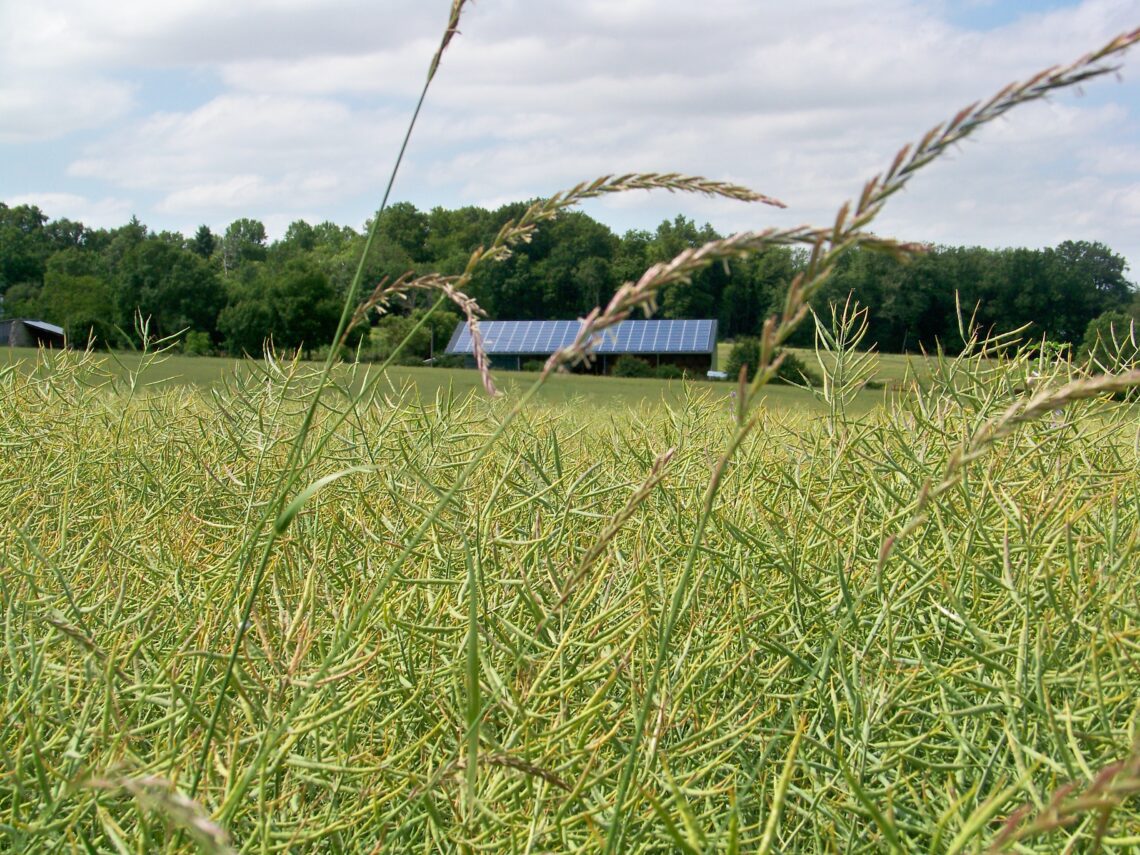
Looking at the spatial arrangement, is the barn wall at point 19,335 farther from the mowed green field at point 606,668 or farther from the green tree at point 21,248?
the mowed green field at point 606,668

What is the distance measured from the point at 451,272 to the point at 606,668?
37.4 meters

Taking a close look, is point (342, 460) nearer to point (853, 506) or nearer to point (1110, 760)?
point (853, 506)

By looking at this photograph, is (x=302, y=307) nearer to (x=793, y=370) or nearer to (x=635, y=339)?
(x=635, y=339)

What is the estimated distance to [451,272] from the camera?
3781cm

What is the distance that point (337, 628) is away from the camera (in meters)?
1.08

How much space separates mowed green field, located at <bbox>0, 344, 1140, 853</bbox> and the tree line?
19.8 metres

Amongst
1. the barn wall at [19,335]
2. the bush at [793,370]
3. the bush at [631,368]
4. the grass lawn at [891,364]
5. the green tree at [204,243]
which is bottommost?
the barn wall at [19,335]

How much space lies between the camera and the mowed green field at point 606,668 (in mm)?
844

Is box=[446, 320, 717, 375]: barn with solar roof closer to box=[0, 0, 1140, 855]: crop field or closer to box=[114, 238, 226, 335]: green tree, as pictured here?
box=[114, 238, 226, 335]: green tree

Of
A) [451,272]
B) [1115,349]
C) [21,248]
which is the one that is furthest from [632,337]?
[21,248]

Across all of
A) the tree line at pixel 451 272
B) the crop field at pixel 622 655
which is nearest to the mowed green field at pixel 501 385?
the crop field at pixel 622 655

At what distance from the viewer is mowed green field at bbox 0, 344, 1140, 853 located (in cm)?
84

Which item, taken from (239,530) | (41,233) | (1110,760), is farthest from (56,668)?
(41,233)

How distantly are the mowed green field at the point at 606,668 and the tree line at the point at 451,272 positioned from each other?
19786 millimetres
